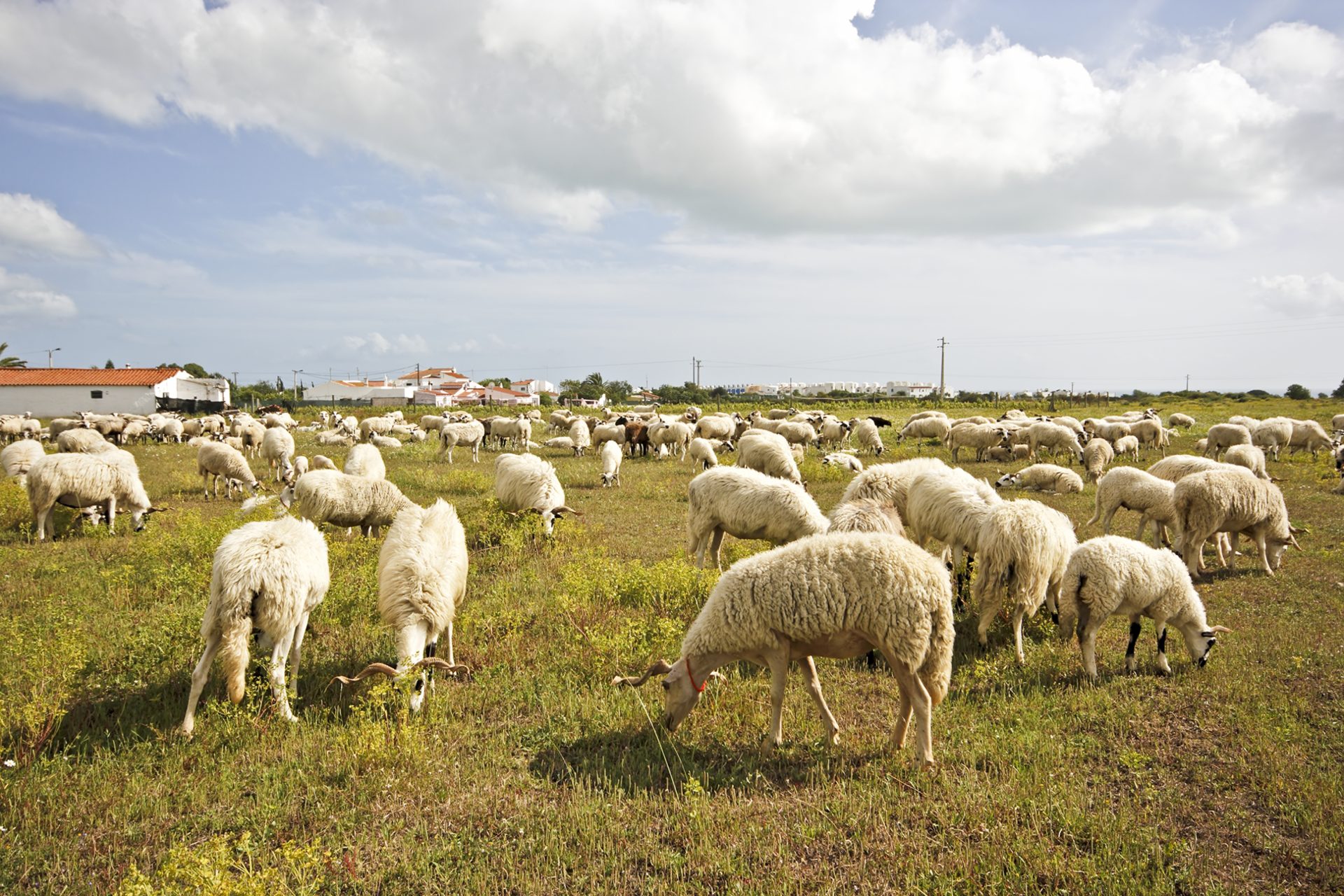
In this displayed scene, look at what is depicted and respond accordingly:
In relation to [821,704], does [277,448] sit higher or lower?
higher

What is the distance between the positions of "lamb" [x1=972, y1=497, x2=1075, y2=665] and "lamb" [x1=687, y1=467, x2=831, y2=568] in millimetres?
2125

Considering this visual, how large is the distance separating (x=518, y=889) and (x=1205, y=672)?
23.6 feet

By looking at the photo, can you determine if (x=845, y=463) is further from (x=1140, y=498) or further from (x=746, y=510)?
(x=746, y=510)

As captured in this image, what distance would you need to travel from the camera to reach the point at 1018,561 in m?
7.73

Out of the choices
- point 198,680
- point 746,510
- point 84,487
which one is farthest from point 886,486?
point 84,487

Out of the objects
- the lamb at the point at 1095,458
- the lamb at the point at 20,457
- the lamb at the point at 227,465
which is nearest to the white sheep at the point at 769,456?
the lamb at the point at 1095,458

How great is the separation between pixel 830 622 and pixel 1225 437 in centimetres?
2629

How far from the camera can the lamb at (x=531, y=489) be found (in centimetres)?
1320

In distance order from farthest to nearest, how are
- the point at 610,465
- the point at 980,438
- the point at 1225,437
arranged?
the point at 980,438, the point at 1225,437, the point at 610,465

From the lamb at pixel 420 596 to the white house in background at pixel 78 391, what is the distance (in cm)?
6724

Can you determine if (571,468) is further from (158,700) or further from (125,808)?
(125,808)

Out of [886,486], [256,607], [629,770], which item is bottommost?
[629,770]

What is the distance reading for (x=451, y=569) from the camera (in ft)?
24.2

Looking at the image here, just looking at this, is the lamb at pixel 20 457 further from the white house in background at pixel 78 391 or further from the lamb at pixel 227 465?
the white house in background at pixel 78 391
